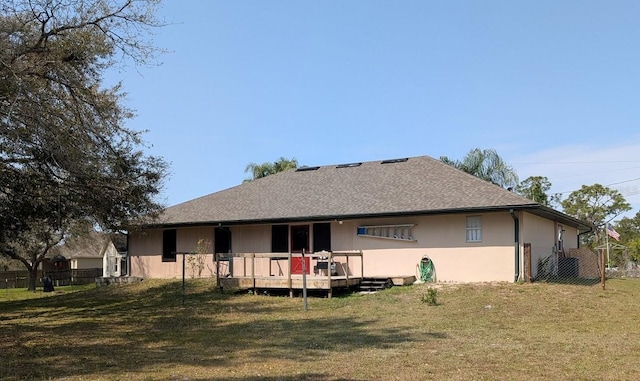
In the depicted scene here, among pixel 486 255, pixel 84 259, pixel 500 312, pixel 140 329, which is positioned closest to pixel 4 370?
pixel 140 329

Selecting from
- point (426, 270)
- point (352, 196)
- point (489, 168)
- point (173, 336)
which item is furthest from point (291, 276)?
point (489, 168)

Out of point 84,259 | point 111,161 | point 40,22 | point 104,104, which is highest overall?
point 40,22

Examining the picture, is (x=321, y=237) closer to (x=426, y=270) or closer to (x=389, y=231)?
(x=389, y=231)

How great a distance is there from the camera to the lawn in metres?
8.55

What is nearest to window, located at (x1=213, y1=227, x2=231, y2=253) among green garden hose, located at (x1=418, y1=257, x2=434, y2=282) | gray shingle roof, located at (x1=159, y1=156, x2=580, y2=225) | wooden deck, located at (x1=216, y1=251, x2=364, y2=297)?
gray shingle roof, located at (x1=159, y1=156, x2=580, y2=225)

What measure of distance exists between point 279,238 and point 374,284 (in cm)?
478

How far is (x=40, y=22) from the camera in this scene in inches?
536

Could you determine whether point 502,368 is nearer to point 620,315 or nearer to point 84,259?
point 620,315

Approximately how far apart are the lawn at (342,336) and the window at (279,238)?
318 centimetres

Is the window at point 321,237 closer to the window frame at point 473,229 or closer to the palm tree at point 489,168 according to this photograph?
the window frame at point 473,229

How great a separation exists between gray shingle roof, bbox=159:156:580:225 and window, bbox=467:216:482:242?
2.32 ft

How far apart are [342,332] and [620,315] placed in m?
6.97

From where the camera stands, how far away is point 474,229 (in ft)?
64.2

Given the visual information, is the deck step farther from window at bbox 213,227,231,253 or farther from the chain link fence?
window at bbox 213,227,231,253
